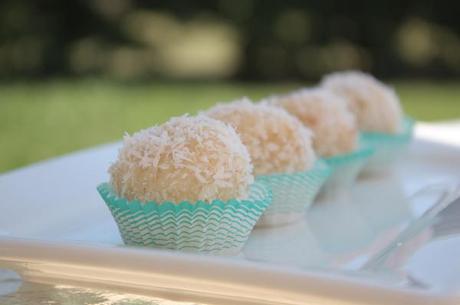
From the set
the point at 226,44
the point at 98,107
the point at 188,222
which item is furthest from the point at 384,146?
the point at 226,44

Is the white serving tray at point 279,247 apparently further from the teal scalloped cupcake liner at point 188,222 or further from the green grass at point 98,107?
the green grass at point 98,107

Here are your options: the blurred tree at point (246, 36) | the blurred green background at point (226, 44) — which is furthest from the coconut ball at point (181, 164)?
the blurred tree at point (246, 36)

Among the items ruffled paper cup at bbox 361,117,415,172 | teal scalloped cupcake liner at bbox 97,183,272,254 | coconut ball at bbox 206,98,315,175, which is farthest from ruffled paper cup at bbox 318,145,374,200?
teal scalloped cupcake liner at bbox 97,183,272,254

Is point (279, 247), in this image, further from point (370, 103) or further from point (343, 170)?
point (370, 103)

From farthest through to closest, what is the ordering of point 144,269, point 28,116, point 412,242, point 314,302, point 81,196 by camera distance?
1. point 28,116
2. point 81,196
3. point 412,242
4. point 144,269
5. point 314,302

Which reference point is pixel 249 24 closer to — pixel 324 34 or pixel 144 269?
pixel 324 34

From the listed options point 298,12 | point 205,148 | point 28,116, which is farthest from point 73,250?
point 298,12
